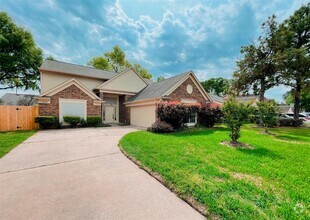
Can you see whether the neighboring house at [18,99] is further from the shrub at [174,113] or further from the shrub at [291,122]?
the shrub at [291,122]

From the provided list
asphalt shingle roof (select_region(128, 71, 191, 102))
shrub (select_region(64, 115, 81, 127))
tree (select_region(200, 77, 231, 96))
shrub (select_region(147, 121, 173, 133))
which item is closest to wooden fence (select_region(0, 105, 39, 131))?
shrub (select_region(64, 115, 81, 127))

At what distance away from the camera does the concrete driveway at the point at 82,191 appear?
243 centimetres

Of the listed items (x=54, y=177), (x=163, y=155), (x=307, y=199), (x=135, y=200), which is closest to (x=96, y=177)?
(x=54, y=177)

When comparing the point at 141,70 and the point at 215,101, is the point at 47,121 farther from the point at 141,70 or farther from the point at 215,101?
the point at 141,70

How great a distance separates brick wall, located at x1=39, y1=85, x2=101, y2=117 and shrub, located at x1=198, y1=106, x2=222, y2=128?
1053 cm

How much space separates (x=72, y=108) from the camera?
13.8 metres

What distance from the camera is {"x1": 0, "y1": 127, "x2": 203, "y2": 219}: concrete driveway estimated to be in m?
2.43

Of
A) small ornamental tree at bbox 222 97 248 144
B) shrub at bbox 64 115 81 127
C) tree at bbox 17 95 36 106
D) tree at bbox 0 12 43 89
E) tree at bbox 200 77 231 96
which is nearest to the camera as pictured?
small ornamental tree at bbox 222 97 248 144

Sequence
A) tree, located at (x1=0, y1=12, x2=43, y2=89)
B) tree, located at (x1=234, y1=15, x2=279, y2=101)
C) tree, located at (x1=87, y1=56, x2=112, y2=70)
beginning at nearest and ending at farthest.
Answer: tree, located at (x1=234, y1=15, x2=279, y2=101), tree, located at (x1=0, y1=12, x2=43, y2=89), tree, located at (x1=87, y1=56, x2=112, y2=70)

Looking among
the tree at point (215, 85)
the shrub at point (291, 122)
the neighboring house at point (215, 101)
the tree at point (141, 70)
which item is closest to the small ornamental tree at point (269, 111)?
the neighboring house at point (215, 101)

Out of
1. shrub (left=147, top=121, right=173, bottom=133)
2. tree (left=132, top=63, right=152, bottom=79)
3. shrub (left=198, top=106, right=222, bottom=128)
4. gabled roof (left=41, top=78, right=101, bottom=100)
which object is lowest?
shrub (left=147, top=121, right=173, bottom=133)

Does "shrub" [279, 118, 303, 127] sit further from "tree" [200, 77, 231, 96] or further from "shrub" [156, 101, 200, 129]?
"tree" [200, 77, 231, 96]

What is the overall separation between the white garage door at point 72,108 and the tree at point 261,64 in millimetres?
19570

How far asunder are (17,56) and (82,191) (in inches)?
1085
